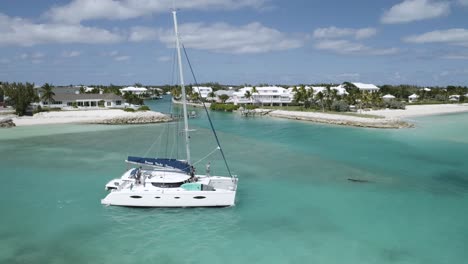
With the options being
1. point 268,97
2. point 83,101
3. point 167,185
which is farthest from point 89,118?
point 268,97

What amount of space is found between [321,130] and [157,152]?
101ft

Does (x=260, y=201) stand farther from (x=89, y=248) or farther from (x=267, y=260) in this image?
(x=89, y=248)

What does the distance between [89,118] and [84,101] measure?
853 inches

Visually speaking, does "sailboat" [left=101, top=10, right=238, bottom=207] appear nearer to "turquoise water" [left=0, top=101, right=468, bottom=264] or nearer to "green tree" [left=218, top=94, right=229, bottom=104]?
"turquoise water" [left=0, top=101, right=468, bottom=264]

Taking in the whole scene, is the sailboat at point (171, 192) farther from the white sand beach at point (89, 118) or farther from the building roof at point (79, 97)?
the building roof at point (79, 97)

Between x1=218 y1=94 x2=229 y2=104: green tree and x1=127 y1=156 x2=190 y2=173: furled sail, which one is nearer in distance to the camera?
x1=127 y1=156 x2=190 y2=173: furled sail

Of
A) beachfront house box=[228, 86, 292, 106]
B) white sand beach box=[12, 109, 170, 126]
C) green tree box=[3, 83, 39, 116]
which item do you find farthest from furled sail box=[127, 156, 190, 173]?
beachfront house box=[228, 86, 292, 106]

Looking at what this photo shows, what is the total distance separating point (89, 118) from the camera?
230 ft

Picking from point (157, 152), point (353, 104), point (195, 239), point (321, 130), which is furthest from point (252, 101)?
point (195, 239)

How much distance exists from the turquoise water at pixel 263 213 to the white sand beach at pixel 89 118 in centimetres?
2740

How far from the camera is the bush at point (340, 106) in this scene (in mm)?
87688

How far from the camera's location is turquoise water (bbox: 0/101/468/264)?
16844mm

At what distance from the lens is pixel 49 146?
42.5 metres

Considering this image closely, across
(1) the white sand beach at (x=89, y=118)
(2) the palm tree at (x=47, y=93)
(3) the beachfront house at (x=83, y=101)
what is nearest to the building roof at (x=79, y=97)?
(3) the beachfront house at (x=83, y=101)
